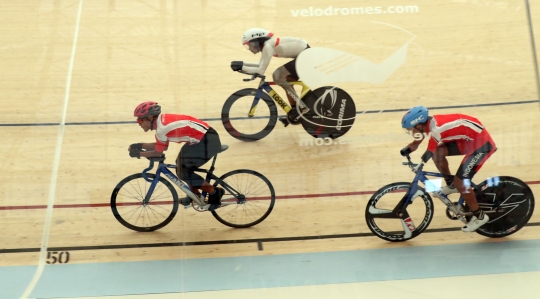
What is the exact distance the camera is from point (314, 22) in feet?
13.0

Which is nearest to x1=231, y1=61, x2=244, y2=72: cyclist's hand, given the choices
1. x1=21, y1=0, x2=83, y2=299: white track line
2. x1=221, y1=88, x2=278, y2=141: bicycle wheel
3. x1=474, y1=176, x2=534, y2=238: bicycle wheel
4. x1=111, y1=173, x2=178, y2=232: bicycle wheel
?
x1=221, y1=88, x2=278, y2=141: bicycle wheel

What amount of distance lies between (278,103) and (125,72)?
3.61ft

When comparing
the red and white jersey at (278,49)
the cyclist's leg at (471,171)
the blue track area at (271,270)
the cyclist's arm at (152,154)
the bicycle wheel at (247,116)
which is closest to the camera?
the blue track area at (271,270)

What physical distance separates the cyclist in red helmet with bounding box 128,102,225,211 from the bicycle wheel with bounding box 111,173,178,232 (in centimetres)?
10

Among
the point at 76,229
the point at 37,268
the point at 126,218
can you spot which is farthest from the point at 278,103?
the point at 37,268

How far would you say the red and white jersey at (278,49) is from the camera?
370 centimetres

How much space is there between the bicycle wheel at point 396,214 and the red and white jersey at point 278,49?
3.49ft

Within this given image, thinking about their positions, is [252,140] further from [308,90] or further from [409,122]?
[409,122]

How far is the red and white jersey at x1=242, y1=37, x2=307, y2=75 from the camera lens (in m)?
3.70

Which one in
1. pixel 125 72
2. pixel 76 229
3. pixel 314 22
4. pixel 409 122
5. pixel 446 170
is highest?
pixel 314 22

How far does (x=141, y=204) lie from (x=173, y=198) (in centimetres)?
19

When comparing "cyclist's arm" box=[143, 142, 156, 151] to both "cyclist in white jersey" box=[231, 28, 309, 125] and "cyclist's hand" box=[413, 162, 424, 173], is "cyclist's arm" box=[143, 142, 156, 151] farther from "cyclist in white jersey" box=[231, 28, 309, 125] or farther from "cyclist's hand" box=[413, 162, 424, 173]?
"cyclist's hand" box=[413, 162, 424, 173]

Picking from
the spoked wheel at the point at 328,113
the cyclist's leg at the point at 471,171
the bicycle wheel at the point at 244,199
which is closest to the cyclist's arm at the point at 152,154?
the bicycle wheel at the point at 244,199

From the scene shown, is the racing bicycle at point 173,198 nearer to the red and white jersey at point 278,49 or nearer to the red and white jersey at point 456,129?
the red and white jersey at point 278,49
